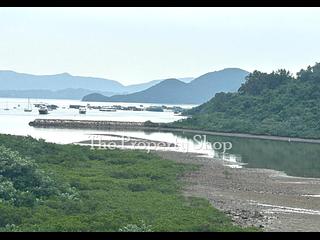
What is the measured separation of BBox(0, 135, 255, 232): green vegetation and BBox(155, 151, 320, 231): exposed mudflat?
3.04ft

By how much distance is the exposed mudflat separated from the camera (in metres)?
14.6

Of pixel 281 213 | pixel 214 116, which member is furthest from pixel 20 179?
pixel 214 116

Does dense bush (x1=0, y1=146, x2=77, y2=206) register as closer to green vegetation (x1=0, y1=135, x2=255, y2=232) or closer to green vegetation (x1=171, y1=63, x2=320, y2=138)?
green vegetation (x1=0, y1=135, x2=255, y2=232)

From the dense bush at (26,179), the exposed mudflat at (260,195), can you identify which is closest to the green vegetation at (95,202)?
the dense bush at (26,179)

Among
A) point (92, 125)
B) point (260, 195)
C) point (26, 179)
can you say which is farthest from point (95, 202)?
point (92, 125)

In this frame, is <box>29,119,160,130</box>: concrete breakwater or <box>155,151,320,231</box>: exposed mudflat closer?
<box>155,151,320,231</box>: exposed mudflat

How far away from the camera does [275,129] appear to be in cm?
5750

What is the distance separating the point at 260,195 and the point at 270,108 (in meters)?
48.0

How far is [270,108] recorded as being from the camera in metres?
66.3

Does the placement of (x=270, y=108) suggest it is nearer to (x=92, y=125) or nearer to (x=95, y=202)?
(x=92, y=125)

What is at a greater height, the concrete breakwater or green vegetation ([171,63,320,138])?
green vegetation ([171,63,320,138])

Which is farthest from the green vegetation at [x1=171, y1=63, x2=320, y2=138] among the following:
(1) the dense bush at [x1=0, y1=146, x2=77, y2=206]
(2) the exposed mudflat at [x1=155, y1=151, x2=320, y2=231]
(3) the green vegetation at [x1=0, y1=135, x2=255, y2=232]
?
(1) the dense bush at [x1=0, y1=146, x2=77, y2=206]

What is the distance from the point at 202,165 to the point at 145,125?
35511 mm
